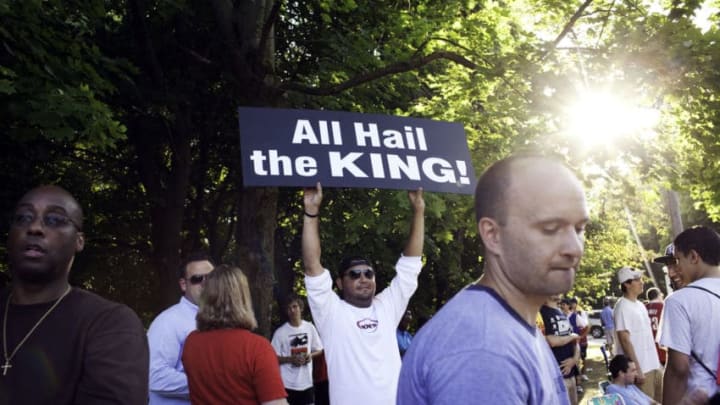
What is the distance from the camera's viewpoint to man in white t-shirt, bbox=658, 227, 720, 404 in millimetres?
4152

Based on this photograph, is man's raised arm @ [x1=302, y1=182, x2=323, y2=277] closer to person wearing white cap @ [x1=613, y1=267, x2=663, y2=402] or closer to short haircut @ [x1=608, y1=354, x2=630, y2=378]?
short haircut @ [x1=608, y1=354, x2=630, y2=378]

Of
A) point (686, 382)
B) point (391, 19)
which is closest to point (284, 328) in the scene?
point (391, 19)

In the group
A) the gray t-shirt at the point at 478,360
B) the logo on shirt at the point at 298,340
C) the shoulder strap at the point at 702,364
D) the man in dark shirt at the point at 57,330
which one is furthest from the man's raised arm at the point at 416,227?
the logo on shirt at the point at 298,340

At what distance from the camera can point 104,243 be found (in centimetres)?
1673

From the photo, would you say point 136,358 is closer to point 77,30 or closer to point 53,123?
point 53,123

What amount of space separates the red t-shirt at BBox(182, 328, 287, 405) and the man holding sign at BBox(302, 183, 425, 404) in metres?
0.69

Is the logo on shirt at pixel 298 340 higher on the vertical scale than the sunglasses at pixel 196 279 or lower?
lower

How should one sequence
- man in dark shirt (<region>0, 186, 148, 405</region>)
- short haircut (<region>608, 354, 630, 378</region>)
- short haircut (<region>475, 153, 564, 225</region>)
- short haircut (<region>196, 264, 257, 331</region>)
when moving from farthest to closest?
1. short haircut (<region>608, 354, 630, 378</region>)
2. short haircut (<region>196, 264, 257, 331</region>)
3. man in dark shirt (<region>0, 186, 148, 405</region>)
4. short haircut (<region>475, 153, 564, 225</region>)

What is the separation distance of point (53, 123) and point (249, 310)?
3.87 m

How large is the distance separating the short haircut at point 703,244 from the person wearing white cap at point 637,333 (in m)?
3.48

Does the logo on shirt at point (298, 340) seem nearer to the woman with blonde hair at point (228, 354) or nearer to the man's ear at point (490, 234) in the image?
the woman with blonde hair at point (228, 354)

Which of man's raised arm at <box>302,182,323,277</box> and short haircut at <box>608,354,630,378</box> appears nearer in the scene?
man's raised arm at <box>302,182,323,277</box>

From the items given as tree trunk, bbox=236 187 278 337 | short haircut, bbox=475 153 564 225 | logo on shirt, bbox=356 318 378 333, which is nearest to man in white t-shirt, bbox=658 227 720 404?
logo on shirt, bbox=356 318 378 333

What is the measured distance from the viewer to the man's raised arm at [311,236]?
15.2ft
